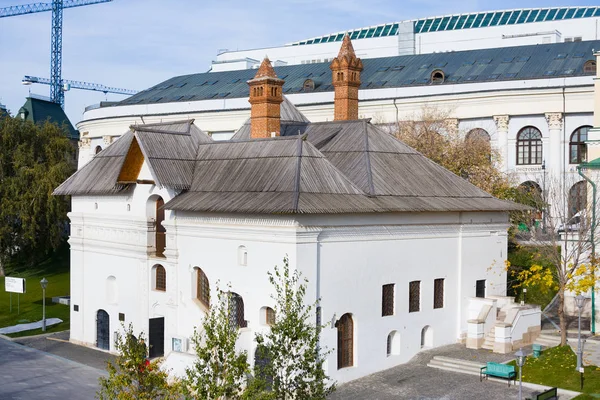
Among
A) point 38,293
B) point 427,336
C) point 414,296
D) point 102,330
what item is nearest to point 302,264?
point 414,296

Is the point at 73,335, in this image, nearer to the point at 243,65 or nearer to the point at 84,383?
the point at 84,383

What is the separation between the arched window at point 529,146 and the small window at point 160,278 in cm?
3432

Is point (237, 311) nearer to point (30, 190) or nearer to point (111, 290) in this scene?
point (111, 290)

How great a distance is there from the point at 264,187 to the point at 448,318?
11041 millimetres

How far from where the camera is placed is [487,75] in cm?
6675

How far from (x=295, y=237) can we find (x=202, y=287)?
7.05 m

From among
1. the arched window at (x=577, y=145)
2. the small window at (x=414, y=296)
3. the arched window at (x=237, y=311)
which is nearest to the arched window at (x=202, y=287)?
the arched window at (x=237, y=311)

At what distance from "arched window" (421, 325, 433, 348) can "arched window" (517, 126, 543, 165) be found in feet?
98.4

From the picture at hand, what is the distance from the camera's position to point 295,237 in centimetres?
3170

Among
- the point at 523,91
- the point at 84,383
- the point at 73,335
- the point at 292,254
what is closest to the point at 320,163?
the point at 292,254

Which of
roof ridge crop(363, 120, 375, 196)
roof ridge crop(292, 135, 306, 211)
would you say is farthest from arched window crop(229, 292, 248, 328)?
roof ridge crop(363, 120, 375, 196)

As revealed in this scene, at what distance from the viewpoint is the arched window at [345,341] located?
111ft

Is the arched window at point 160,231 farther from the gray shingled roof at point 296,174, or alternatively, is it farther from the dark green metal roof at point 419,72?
the dark green metal roof at point 419,72

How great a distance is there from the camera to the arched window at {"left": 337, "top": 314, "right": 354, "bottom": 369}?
33.7 m
